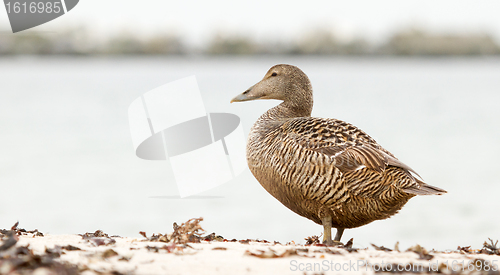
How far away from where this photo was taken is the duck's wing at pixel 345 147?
5090 mm

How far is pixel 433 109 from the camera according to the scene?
1603 inches

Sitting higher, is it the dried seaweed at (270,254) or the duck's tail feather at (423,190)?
the duck's tail feather at (423,190)

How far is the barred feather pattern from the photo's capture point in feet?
16.7

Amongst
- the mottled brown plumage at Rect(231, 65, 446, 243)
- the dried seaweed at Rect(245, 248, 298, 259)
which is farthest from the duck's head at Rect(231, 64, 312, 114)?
the dried seaweed at Rect(245, 248, 298, 259)

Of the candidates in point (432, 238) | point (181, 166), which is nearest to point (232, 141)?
point (181, 166)

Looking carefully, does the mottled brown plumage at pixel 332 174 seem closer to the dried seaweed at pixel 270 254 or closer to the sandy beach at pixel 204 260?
the sandy beach at pixel 204 260

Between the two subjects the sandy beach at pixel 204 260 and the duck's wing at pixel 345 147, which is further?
the duck's wing at pixel 345 147

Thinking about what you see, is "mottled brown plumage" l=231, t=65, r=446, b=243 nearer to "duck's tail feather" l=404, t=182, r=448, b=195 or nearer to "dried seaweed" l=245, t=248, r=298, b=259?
"duck's tail feather" l=404, t=182, r=448, b=195

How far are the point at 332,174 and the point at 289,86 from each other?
5.86 ft

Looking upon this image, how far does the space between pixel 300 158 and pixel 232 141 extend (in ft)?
7.85

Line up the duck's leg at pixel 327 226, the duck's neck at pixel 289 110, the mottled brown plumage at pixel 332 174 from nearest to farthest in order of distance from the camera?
the mottled brown plumage at pixel 332 174 → the duck's leg at pixel 327 226 → the duck's neck at pixel 289 110

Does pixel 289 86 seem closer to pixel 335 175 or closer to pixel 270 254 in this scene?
pixel 335 175

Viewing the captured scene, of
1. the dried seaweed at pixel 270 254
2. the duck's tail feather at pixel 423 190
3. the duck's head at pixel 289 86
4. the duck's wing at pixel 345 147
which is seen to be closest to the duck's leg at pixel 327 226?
the duck's wing at pixel 345 147

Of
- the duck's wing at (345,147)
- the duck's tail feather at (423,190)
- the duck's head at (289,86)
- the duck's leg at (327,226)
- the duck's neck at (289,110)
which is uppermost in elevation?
the duck's head at (289,86)
